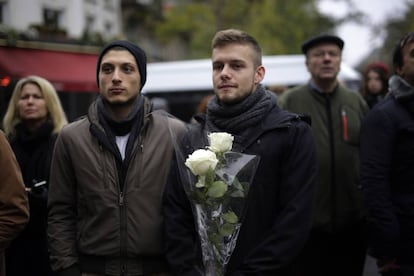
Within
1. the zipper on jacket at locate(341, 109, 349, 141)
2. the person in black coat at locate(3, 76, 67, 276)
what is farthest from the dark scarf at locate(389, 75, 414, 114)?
the person in black coat at locate(3, 76, 67, 276)

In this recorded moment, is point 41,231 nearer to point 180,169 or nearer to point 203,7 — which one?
point 180,169

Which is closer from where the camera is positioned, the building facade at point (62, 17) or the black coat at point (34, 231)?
the black coat at point (34, 231)

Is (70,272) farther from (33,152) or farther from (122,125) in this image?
(33,152)

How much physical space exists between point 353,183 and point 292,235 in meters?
1.57

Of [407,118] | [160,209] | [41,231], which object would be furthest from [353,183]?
[41,231]

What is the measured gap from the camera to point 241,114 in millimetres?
2904

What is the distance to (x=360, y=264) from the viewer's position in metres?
4.19

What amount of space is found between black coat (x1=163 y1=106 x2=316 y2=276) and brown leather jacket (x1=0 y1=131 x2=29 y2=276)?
2.75 feet

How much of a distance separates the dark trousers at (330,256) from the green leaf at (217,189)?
1.78m

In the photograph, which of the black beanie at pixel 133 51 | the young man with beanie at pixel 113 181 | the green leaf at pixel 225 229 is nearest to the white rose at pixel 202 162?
the green leaf at pixel 225 229

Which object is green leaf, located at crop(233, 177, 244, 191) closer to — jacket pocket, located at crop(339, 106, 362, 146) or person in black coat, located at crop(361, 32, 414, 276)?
person in black coat, located at crop(361, 32, 414, 276)

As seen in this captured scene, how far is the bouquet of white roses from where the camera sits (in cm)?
256

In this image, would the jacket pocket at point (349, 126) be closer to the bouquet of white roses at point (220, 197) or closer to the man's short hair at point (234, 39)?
the man's short hair at point (234, 39)

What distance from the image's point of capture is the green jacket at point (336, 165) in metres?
4.06
